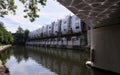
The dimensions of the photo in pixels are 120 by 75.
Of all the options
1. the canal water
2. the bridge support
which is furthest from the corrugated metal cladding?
the bridge support

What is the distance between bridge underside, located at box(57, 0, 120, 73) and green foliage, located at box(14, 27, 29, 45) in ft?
318

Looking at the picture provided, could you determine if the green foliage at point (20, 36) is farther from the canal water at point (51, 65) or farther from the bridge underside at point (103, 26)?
the bridge underside at point (103, 26)

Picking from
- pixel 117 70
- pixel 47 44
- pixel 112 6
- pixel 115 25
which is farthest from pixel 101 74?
pixel 47 44

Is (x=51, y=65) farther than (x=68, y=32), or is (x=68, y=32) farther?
(x=68, y=32)

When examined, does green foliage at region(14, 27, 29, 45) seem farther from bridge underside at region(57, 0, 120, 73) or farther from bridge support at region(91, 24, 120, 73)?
bridge underside at region(57, 0, 120, 73)

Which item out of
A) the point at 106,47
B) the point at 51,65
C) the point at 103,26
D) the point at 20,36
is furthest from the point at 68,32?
the point at 20,36

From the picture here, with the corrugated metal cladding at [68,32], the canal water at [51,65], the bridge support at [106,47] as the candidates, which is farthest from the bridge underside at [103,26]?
the corrugated metal cladding at [68,32]

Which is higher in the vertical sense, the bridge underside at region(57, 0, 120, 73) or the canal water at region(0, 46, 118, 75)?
the bridge underside at region(57, 0, 120, 73)

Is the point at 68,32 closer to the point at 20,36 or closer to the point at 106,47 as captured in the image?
the point at 106,47

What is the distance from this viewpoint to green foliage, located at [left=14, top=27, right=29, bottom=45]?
370 feet

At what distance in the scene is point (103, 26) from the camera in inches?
667

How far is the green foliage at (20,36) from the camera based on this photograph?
112637 mm

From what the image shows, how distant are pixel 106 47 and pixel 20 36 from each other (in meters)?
99.0

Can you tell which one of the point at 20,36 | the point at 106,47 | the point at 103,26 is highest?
the point at 20,36
